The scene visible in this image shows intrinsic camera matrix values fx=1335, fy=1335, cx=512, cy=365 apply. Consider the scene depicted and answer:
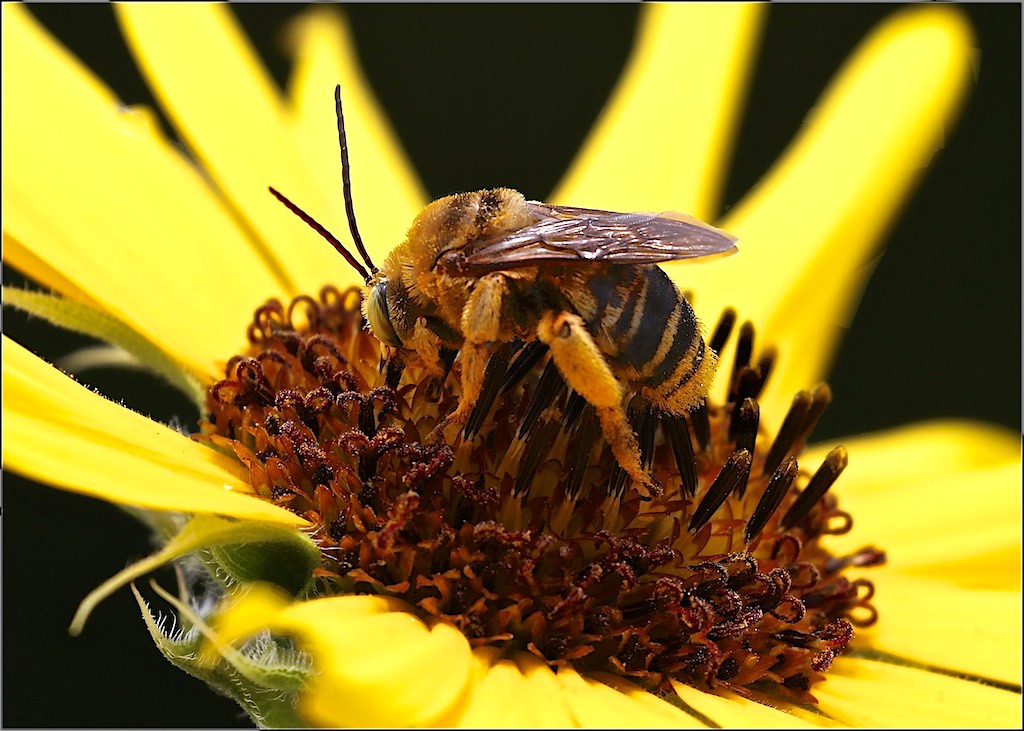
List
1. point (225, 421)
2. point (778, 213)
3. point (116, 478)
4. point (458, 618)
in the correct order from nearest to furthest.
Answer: point (116, 478) < point (458, 618) < point (225, 421) < point (778, 213)

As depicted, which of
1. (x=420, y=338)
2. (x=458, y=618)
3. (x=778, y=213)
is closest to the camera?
(x=458, y=618)

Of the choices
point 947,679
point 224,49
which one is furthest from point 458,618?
point 224,49

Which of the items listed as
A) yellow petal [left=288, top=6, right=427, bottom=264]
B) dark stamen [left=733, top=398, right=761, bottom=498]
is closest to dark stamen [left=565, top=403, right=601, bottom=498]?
dark stamen [left=733, top=398, right=761, bottom=498]

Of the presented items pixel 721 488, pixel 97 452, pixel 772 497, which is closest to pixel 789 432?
pixel 772 497

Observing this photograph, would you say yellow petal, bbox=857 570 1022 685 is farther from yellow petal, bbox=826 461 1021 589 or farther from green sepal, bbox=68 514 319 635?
green sepal, bbox=68 514 319 635

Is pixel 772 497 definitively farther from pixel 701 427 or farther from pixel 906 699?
pixel 906 699

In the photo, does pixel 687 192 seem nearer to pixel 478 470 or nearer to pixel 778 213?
pixel 778 213

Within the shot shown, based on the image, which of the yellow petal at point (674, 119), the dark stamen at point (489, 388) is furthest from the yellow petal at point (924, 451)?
the dark stamen at point (489, 388)

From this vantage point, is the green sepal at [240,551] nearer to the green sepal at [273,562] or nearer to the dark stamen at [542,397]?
the green sepal at [273,562]
